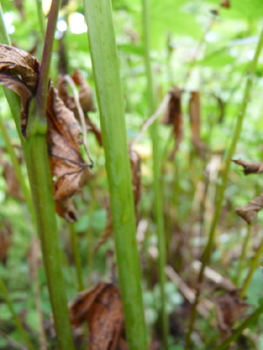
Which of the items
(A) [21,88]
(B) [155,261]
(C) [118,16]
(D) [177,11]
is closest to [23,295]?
(B) [155,261]

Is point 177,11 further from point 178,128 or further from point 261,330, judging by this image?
point 261,330

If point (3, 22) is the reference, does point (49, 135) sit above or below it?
below

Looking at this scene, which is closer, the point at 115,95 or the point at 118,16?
the point at 115,95

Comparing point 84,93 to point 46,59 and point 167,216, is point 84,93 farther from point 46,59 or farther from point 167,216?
point 167,216

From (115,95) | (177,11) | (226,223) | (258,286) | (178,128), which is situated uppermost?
(177,11)

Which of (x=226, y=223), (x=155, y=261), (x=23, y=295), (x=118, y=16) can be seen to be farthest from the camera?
(x=226, y=223)

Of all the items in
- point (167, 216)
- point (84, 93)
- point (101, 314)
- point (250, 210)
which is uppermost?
point (84, 93)

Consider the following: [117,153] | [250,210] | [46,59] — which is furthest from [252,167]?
[46,59]
